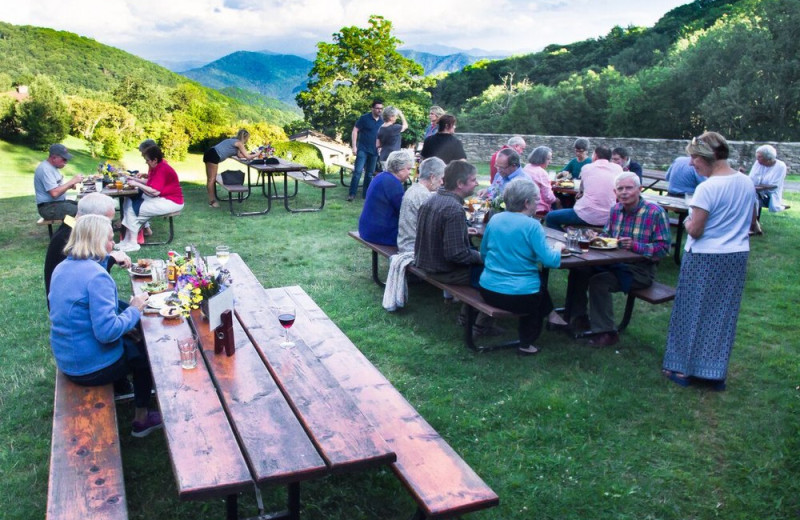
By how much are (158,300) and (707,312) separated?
3.54 metres

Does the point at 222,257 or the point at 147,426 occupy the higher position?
the point at 222,257

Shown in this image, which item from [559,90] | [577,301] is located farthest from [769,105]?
[577,301]

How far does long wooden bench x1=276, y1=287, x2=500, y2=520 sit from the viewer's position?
2441mm

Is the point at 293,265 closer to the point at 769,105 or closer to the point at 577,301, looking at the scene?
the point at 577,301

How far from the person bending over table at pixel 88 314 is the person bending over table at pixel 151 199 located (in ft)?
14.7

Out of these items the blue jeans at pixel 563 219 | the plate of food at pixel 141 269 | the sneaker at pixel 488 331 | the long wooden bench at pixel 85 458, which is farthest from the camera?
the blue jeans at pixel 563 219

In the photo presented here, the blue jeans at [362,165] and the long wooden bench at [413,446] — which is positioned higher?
the blue jeans at [362,165]

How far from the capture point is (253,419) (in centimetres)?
250

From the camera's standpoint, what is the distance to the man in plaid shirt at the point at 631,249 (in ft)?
15.6

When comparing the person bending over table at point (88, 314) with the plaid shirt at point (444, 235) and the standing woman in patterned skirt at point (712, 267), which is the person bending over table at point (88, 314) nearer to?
the plaid shirt at point (444, 235)

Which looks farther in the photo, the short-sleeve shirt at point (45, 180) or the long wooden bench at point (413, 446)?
the short-sleeve shirt at point (45, 180)

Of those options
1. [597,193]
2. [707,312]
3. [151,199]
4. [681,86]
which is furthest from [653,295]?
[681,86]

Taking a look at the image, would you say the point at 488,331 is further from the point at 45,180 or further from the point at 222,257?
the point at 45,180

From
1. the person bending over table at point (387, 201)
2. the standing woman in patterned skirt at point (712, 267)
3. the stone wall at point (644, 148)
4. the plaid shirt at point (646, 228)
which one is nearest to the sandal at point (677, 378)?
the standing woman in patterned skirt at point (712, 267)
